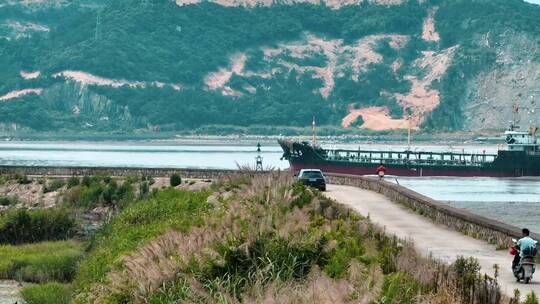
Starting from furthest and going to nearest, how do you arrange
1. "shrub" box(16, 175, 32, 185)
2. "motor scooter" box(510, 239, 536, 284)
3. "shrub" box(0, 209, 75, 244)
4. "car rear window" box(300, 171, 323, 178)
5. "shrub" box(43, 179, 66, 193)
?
1. "shrub" box(16, 175, 32, 185)
2. "shrub" box(43, 179, 66, 193)
3. "car rear window" box(300, 171, 323, 178)
4. "shrub" box(0, 209, 75, 244)
5. "motor scooter" box(510, 239, 536, 284)

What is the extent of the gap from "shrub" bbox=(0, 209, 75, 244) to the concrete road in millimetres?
14463

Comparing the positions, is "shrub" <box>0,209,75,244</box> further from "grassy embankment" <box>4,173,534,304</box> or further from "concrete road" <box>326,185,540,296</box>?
"grassy embankment" <box>4,173,534,304</box>

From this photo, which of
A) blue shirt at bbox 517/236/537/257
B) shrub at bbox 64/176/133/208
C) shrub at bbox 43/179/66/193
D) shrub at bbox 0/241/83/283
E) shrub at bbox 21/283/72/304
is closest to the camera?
blue shirt at bbox 517/236/537/257

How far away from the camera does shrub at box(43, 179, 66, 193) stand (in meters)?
90.9

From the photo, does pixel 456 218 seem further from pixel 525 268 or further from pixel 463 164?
pixel 463 164

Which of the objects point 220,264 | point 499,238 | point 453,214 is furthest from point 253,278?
point 453,214

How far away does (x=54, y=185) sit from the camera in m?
91.4

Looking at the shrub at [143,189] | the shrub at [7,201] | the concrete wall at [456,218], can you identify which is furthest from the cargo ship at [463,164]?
the concrete wall at [456,218]

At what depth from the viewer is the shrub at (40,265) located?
5509cm

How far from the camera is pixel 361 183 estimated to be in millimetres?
82812

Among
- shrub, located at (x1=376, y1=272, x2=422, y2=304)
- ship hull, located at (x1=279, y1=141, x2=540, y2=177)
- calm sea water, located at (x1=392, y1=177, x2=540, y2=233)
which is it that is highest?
shrub, located at (x1=376, y1=272, x2=422, y2=304)

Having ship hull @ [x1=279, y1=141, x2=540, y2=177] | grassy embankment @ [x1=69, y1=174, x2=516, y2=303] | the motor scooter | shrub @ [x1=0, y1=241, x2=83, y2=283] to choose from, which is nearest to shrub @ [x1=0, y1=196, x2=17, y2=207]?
shrub @ [x1=0, y1=241, x2=83, y2=283]

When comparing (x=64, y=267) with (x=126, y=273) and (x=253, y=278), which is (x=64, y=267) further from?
(x=253, y=278)

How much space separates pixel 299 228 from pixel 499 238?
10.9 m
